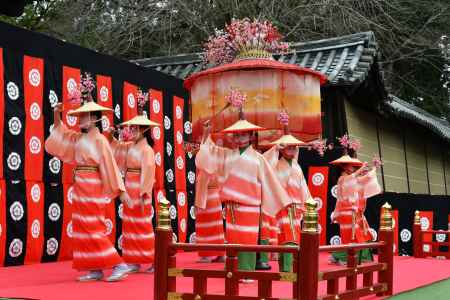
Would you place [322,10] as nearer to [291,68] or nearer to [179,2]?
[179,2]

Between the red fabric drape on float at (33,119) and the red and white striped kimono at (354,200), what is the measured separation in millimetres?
4116

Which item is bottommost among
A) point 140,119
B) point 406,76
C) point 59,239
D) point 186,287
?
point 186,287

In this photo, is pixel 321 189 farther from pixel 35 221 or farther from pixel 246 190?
pixel 246 190


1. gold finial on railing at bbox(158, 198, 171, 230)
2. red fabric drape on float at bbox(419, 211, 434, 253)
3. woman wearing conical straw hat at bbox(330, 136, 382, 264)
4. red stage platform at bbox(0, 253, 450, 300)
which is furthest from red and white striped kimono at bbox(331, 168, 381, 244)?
gold finial on railing at bbox(158, 198, 171, 230)

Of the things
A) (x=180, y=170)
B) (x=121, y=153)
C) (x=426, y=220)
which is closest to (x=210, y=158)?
(x=121, y=153)

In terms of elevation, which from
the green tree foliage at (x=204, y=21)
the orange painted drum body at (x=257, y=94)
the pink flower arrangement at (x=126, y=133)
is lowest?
the pink flower arrangement at (x=126, y=133)

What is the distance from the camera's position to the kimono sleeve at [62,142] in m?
6.85

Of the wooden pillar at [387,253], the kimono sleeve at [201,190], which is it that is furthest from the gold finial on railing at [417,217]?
the wooden pillar at [387,253]

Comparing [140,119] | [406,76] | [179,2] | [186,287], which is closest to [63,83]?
[140,119]

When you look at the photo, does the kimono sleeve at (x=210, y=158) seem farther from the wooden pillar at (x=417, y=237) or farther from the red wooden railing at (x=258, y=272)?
the wooden pillar at (x=417, y=237)

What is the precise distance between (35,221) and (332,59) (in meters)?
7.01

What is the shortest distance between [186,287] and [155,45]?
1292cm

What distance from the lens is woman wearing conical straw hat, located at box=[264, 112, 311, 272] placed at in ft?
24.7

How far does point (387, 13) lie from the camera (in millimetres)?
18422
